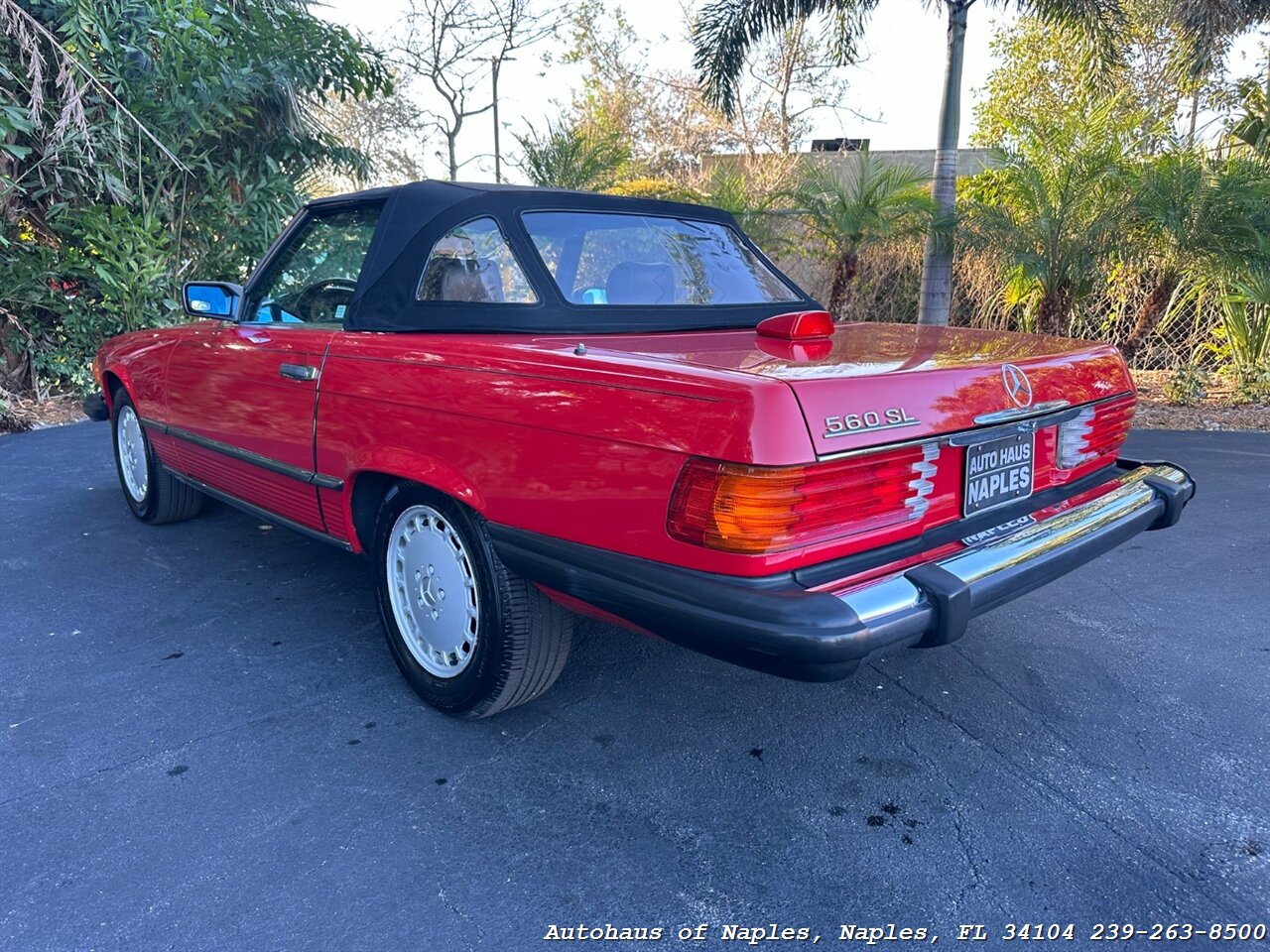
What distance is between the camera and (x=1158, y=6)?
491 inches

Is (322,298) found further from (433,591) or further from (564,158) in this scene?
(564,158)

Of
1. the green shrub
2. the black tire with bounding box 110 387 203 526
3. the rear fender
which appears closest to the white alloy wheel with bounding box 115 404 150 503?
the black tire with bounding box 110 387 203 526

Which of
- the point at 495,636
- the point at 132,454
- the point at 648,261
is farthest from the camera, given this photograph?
the point at 132,454

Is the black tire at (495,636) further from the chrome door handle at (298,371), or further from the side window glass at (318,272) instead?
the side window glass at (318,272)

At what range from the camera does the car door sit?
10.3 ft

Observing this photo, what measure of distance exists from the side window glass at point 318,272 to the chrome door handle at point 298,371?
0.26 meters


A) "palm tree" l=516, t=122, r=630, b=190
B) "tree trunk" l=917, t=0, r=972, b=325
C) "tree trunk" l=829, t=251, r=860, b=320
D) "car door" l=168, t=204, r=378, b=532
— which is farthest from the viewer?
"palm tree" l=516, t=122, r=630, b=190

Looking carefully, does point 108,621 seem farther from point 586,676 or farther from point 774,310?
point 774,310

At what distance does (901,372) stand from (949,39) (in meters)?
8.69

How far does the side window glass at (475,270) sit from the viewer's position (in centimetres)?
282

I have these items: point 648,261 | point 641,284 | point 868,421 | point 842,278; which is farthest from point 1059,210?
point 868,421

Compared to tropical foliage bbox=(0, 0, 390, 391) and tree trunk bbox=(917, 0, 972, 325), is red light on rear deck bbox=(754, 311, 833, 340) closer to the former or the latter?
tropical foliage bbox=(0, 0, 390, 391)

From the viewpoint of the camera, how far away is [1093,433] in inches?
115

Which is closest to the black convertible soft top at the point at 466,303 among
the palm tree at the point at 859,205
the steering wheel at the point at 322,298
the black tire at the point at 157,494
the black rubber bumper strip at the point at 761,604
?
the steering wheel at the point at 322,298
